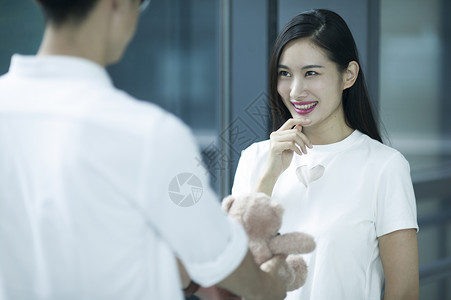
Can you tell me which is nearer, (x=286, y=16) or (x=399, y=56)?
(x=286, y=16)

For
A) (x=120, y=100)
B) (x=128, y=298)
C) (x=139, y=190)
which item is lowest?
(x=128, y=298)

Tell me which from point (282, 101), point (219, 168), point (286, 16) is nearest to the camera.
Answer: point (282, 101)

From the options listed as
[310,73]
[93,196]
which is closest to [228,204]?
[93,196]

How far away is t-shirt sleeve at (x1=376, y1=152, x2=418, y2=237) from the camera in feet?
4.71

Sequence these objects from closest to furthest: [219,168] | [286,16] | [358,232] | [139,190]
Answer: [139,190]
[358,232]
[286,16]
[219,168]

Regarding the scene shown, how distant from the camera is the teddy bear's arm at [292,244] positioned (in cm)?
104

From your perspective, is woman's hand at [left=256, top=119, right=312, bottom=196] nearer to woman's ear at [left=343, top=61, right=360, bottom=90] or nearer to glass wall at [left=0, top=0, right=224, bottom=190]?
woman's ear at [left=343, top=61, right=360, bottom=90]

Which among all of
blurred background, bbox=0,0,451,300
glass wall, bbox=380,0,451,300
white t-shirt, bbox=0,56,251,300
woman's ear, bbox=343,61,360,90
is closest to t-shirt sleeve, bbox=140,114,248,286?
white t-shirt, bbox=0,56,251,300

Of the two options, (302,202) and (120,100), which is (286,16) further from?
(120,100)

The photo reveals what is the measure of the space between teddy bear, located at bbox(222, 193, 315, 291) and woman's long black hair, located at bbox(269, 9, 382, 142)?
65 centimetres

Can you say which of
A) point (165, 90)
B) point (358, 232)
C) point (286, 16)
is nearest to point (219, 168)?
point (165, 90)

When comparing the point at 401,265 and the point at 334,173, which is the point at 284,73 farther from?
the point at 401,265

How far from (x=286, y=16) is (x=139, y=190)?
190 cm

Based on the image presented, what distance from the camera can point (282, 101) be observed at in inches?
66.9
